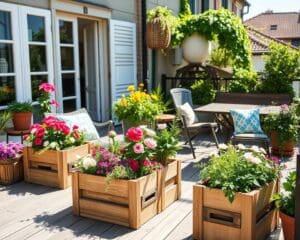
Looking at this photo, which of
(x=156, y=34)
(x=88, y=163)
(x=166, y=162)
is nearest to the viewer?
(x=88, y=163)

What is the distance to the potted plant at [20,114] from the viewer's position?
475 centimetres

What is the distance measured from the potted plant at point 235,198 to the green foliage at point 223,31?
5597mm

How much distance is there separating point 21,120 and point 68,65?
5.85 feet

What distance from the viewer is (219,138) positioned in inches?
247

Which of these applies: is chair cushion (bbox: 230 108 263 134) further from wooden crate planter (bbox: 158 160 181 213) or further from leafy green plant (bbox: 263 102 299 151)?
wooden crate planter (bbox: 158 160 181 213)

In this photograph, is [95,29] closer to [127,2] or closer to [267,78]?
[127,2]

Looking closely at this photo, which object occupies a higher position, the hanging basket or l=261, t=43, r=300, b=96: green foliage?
the hanging basket

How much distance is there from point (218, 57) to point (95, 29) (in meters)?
4.27

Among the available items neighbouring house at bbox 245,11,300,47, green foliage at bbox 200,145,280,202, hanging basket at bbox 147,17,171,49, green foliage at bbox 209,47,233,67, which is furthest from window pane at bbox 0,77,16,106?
neighbouring house at bbox 245,11,300,47

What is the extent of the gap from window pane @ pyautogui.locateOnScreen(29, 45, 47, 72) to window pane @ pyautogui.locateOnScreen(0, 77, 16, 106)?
1.38 feet

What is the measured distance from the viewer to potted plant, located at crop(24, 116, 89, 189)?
3.71 meters

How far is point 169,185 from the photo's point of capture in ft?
11.0

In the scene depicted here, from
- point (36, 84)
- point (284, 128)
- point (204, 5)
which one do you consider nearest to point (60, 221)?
point (36, 84)

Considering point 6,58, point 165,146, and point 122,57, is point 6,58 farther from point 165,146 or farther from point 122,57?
point 165,146
